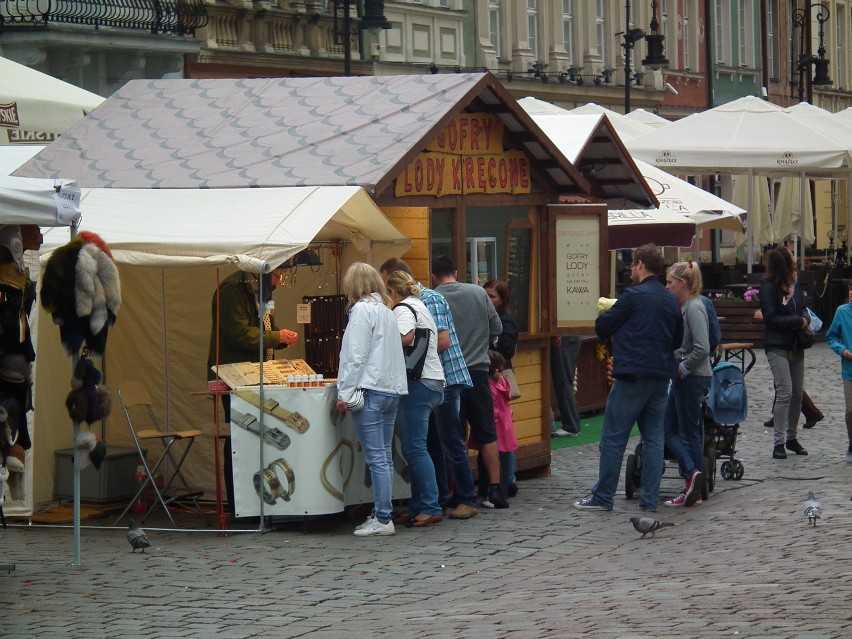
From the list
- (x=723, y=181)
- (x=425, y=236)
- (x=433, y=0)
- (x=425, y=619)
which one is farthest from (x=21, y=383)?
(x=723, y=181)

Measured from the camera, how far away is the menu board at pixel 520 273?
14.8m

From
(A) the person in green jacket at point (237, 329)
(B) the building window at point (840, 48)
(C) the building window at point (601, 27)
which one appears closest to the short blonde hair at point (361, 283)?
(A) the person in green jacket at point (237, 329)

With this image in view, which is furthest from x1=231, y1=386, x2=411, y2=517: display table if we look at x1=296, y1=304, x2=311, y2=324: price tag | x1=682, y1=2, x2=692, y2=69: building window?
x1=682, y1=2, x2=692, y2=69: building window

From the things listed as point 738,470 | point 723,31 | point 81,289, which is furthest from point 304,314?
point 723,31

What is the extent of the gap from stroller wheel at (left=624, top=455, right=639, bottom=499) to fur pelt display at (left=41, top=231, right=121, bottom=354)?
14.3 feet

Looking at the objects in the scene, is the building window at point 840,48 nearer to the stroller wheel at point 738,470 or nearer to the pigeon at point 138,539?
the stroller wheel at point 738,470

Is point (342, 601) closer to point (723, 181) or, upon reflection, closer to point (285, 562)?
point (285, 562)

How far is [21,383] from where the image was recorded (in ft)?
34.4

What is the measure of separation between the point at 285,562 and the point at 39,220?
2.50 m

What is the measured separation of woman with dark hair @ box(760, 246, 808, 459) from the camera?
51.2ft

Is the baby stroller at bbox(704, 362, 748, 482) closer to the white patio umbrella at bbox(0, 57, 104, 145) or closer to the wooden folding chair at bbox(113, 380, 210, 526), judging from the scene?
the wooden folding chair at bbox(113, 380, 210, 526)

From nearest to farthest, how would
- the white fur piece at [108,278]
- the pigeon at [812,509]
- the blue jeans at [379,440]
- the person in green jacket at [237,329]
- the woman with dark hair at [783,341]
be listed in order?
the white fur piece at [108,278] < the pigeon at [812,509] < the blue jeans at [379,440] < the person in green jacket at [237,329] < the woman with dark hair at [783,341]

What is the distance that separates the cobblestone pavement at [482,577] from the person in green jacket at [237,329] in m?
0.99

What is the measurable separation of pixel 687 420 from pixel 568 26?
99.4 feet
